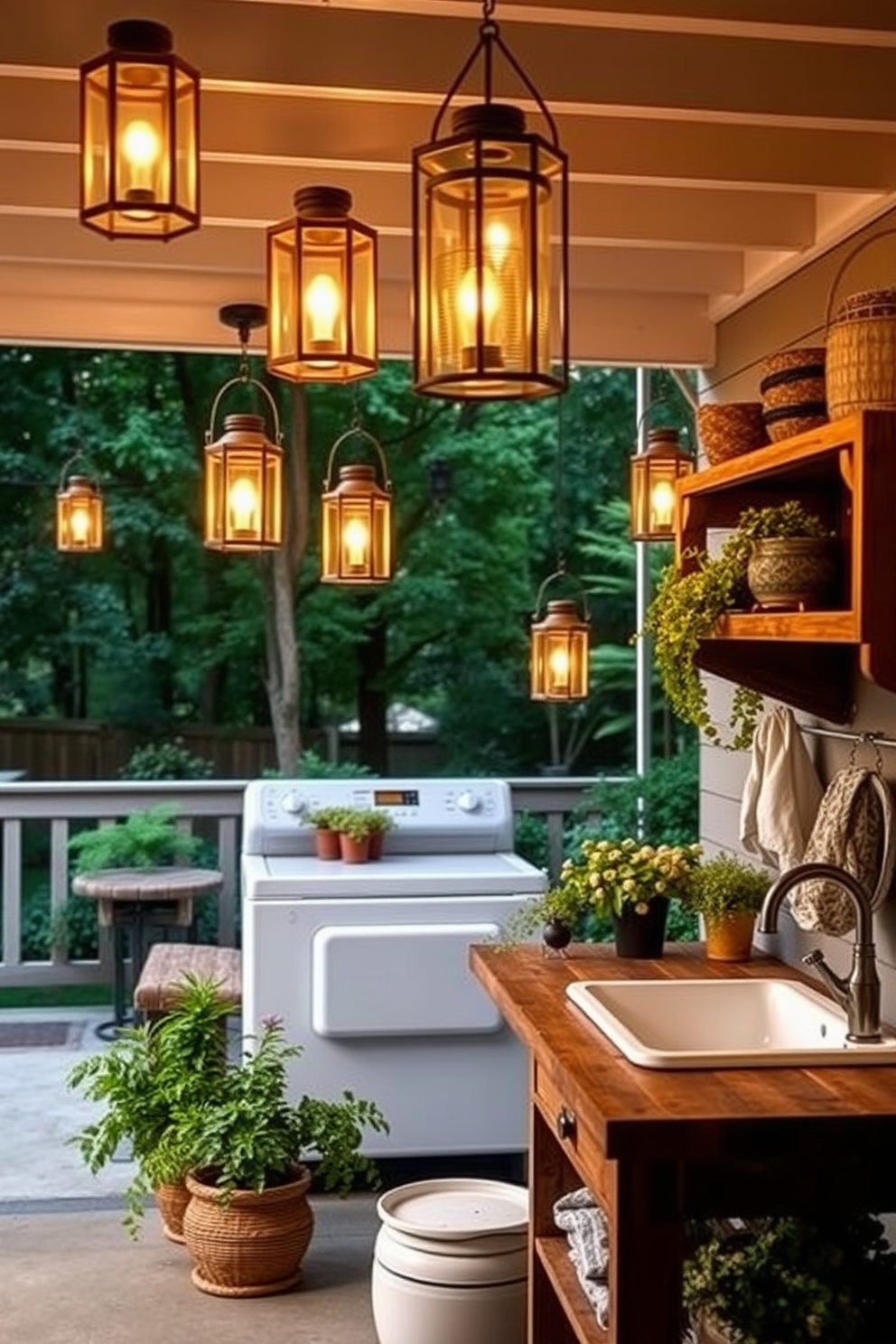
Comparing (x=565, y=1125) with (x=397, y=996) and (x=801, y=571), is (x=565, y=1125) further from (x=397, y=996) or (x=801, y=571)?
(x=397, y=996)

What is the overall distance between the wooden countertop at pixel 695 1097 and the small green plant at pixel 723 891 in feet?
1.99

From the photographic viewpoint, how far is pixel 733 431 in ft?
→ 9.47

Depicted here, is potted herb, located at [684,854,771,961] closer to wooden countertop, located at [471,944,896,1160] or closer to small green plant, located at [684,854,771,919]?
small green plant, located at [684,854,771,919]

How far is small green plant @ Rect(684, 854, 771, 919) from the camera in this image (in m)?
3.22

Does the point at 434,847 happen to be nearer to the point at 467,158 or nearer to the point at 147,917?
the point at 147,917

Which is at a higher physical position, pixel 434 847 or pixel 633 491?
pixel 633 491

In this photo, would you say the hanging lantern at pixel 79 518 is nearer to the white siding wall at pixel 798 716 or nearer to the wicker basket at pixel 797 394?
the white siding wall at pixel 798 716

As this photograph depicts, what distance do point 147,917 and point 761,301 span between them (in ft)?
10.5

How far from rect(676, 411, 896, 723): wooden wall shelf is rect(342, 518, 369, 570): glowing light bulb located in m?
1.25

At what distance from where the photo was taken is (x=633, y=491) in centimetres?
426

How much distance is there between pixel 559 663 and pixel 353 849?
0.87 metres

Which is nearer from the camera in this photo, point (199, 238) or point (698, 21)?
point (698, 21)

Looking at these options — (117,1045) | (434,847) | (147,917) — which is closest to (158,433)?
(147,917)

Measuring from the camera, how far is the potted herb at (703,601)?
265cm
